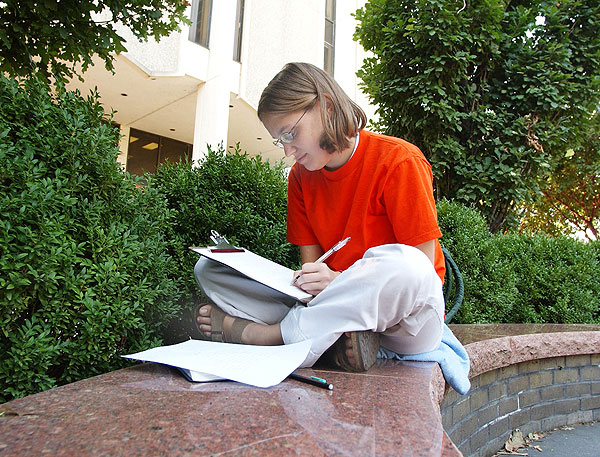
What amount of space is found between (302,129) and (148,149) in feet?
35.9

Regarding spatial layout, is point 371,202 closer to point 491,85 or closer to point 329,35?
point 491,85

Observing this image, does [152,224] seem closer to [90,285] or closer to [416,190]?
[90,285]

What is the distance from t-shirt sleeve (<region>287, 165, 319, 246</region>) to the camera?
90.7 inches

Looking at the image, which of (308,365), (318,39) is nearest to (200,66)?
(318,39)

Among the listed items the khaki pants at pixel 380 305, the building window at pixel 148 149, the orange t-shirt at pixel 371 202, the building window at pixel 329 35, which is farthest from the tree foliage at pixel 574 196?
the building window at pixel 148 149

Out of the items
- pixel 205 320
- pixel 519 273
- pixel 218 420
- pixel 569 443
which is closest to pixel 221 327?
pixel 205 320

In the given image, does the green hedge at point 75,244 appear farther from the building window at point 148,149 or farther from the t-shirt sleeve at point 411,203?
Answer: the building window at point 148,149

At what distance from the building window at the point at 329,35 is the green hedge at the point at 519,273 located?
413 inches

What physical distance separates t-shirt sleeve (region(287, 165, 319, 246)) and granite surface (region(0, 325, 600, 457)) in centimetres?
89

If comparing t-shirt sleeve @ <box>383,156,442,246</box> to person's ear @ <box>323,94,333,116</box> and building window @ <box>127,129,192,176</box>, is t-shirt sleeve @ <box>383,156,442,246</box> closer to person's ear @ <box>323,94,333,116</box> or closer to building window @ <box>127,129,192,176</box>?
person's ear @ <box>323,94,333,116</box>

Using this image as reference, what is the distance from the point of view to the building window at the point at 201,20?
9.14m

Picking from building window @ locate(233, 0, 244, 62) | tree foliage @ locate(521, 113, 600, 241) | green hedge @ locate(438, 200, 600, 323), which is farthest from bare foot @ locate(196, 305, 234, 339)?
building window @ locate(233, 0, 244, 62)

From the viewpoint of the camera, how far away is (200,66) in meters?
8.94

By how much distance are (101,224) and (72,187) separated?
0.16m
